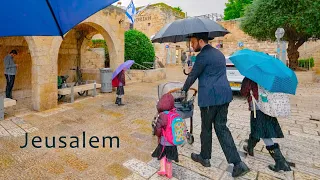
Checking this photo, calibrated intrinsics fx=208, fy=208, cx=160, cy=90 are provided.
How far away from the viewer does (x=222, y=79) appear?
2.61m

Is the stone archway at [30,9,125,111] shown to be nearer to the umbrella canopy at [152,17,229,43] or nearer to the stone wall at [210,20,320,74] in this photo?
the umbrella canopy at [152,17,229,43]

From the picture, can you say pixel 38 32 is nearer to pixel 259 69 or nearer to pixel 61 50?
pixel 259 69

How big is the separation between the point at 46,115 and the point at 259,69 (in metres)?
5.17

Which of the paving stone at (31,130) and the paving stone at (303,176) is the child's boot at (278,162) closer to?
the paving stone at (303,176)

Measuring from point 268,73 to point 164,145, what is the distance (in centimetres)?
151

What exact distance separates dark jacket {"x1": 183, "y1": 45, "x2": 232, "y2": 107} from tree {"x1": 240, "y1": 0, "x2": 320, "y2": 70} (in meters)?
13.5

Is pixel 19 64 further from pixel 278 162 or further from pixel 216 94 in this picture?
pixel 278 162

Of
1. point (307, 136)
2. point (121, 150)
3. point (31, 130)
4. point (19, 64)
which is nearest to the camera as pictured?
point (121, 150)

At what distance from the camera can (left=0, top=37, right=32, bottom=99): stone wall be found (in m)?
7.78

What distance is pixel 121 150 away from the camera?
11.4 ft

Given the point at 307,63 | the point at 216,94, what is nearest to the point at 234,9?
the point at 307,63

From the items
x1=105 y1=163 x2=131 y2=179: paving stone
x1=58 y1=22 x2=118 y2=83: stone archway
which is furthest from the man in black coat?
x1=58 y1=22 x2=118 y2=83: stone archway

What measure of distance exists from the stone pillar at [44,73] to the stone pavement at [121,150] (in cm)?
39

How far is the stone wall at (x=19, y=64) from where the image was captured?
25.5 feet
